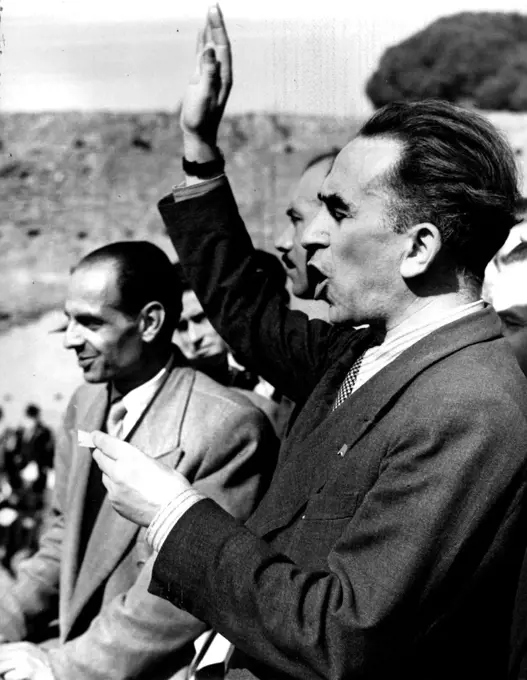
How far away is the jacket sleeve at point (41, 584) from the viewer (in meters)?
3.29

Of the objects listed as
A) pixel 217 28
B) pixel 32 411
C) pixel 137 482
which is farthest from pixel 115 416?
pixel 32 411

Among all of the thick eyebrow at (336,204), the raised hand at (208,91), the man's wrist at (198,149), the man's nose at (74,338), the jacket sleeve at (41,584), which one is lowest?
the jacket sleeve at (41,584)

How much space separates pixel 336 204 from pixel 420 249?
195mm

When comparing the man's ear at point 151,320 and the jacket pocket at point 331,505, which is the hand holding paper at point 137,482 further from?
the man's ear at point 151,320

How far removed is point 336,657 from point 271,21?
9.67 feet

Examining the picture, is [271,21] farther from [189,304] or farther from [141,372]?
[141,372]

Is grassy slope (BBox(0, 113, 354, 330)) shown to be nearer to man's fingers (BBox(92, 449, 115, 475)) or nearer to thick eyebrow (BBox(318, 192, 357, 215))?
thick eyebrow (BBox(318, 192, 357, 215))

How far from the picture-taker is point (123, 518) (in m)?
3.13

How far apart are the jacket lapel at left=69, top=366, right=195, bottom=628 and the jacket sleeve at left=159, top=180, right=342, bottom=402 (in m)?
0.57

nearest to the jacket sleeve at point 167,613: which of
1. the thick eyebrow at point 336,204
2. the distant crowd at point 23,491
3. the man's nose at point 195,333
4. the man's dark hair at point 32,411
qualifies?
the thick eyebrow at point 336,204

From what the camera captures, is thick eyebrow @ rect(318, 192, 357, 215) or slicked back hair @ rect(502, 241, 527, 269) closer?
thick eyebrow @ rect(318, 192, 357, 215)

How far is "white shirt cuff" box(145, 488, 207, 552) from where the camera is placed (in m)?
1.87

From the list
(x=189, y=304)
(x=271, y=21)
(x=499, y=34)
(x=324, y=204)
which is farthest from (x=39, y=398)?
(x=499, y=34)

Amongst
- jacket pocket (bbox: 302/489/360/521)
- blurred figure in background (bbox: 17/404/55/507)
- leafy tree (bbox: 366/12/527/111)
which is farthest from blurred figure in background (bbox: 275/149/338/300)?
leafy tree (bbox: 366/12/527/111)
